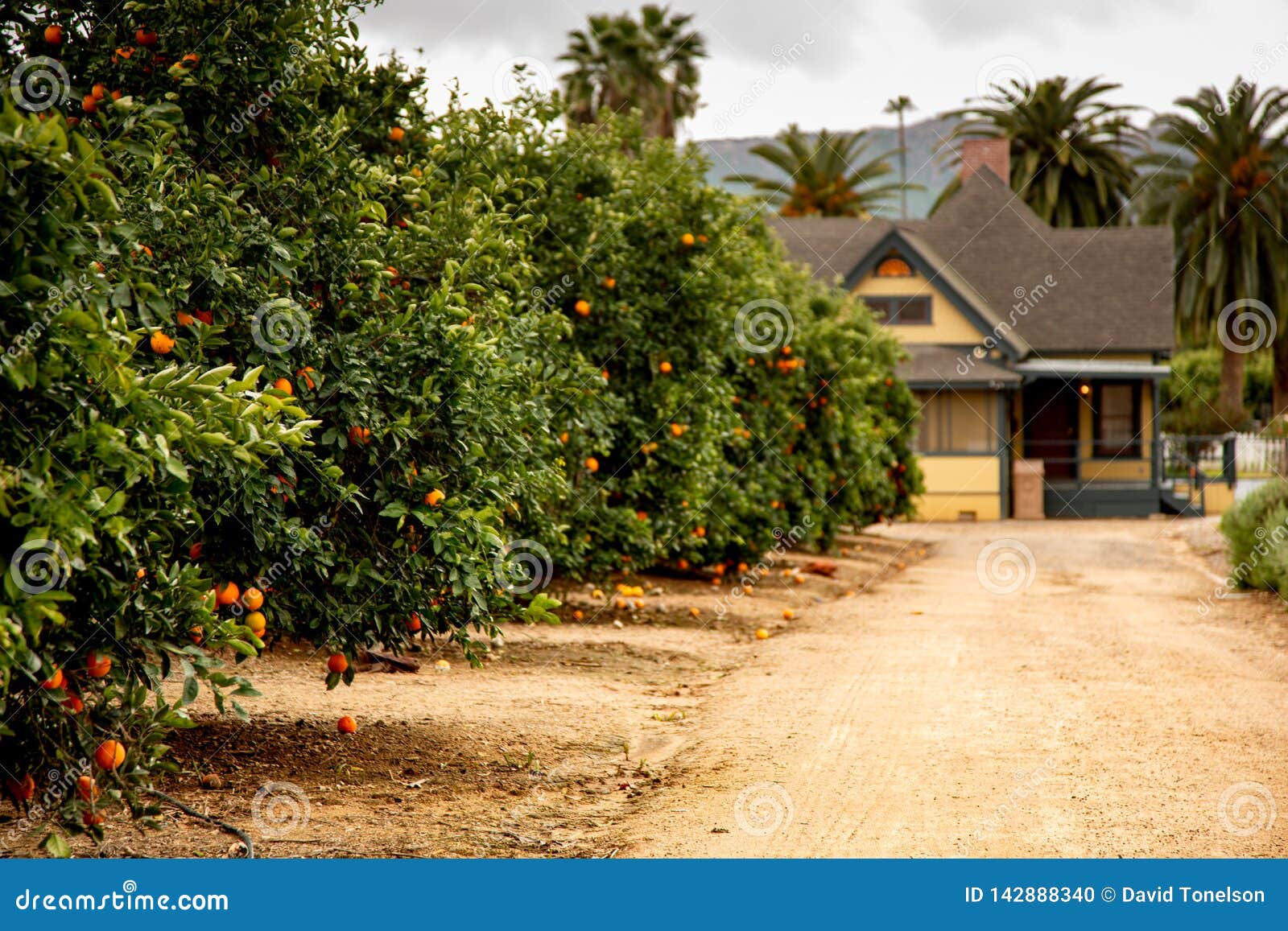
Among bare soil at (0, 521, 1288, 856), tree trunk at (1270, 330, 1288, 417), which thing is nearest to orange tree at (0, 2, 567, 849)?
bare soil at (0, 521, 1288, 856)

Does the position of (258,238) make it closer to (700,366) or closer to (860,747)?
(860,747)

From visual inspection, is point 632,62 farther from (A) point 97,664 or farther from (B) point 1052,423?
(A) point 97,664

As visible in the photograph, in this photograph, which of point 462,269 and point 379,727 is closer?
point 462,269

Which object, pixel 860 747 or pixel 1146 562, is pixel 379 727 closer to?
pixel 860 747

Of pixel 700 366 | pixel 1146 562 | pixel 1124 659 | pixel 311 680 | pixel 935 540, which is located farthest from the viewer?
pixel 935 540

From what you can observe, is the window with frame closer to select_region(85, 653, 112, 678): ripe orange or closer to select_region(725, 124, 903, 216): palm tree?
select_region(725, 124, 903, 216): palm tree

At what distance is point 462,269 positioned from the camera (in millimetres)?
6438

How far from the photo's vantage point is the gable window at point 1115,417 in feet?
106

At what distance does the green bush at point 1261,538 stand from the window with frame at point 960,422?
14.3 meters

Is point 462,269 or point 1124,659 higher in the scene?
point 462,269

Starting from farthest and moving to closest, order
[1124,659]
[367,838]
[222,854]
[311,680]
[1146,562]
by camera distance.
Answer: [1146,562] < [1124,659] < [311,680] < [367,838] < [222,854]

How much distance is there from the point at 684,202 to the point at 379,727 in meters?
6.24

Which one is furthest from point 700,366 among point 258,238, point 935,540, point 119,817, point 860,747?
point 935,540

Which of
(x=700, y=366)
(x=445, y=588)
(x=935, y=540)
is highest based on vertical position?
(x=700, y=366)
